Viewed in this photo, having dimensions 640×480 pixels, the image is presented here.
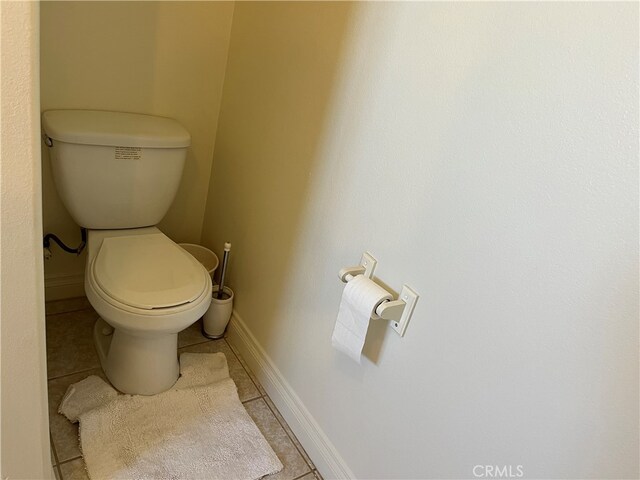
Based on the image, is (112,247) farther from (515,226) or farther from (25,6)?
(515,226)

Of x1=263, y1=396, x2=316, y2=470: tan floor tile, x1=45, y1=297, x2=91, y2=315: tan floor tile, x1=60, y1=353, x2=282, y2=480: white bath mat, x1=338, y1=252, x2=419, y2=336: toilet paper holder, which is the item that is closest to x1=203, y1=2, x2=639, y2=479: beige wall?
x1=338, y1=252, x2=419, y2=336: toilet paper holder

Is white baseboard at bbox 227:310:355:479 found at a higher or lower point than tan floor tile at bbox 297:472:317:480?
higher

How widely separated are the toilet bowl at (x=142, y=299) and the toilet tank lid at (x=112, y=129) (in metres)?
0.35

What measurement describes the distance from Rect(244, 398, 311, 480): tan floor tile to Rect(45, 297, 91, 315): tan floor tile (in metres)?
0.83

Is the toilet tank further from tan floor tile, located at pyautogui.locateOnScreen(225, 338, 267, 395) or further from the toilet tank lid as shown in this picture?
tan floor tile, located at pyautogui.locateOnScreen(225, 338, 267, 395)

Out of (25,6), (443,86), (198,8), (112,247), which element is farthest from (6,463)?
(198,8)

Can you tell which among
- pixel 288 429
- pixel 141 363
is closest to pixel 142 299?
pixel 141 363

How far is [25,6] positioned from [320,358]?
1.16 meters

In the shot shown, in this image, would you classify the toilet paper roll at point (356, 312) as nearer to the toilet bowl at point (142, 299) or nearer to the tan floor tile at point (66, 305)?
the toilet bowl at point (142, 299)

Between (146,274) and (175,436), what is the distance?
0.53 meters

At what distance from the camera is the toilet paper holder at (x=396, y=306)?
3.84ft

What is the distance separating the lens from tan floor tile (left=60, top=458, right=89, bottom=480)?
4.54 feet

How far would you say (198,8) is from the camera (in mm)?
1745

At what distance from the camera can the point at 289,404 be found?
1.69 m
